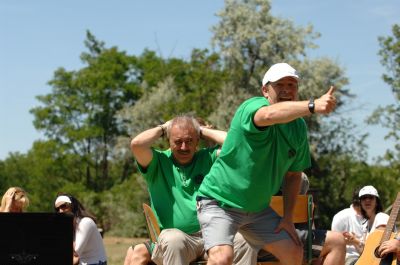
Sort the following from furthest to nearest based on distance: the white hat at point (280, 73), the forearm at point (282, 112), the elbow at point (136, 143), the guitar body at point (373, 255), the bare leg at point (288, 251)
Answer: the guitar body at point (373, 255) < the elbow at point (136, 143) < the bare leg at point (288, 251) < the white hat at point (280, 73) < the forearm at point (282, 112)

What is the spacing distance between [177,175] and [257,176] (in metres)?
1.24

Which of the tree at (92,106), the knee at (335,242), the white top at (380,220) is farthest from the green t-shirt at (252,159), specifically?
the tree at (92,106)

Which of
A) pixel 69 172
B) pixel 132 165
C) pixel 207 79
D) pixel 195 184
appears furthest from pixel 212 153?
pixel 69 172

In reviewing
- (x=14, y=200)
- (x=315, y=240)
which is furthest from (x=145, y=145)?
(x=14, y=200)

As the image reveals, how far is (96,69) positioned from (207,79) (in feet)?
34.2

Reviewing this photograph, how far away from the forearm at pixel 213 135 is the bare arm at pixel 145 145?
11.5 inches

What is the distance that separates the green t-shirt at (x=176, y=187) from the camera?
6.39 metres

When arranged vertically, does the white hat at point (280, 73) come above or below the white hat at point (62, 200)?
above

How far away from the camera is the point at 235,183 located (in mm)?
5426

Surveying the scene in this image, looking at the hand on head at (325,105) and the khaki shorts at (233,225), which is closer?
the hand on head at (325,105)

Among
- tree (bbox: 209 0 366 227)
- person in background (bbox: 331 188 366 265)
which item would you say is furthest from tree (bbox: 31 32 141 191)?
person in background (bbox: 331 188 366 265)

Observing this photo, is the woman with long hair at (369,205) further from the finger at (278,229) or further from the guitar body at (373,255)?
the finger at (278,229)

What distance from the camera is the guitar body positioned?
6.81m

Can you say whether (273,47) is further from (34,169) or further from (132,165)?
(34,169)
